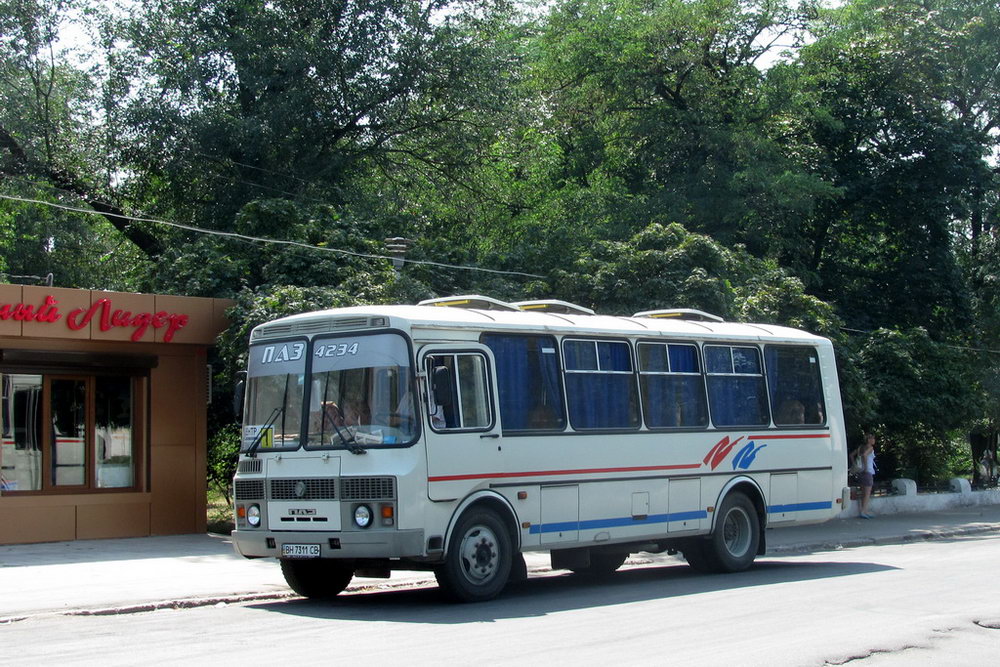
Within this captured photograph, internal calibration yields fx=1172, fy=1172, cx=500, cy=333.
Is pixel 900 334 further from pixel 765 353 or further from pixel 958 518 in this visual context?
pixel 765 353

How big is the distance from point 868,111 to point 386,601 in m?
27.6

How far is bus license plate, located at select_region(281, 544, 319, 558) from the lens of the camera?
11.5 m

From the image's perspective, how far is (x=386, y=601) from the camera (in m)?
12.5

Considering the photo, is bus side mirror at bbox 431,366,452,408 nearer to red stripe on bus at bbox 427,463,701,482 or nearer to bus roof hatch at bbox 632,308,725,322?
red stripe on bus at bbox 427,463,701,482

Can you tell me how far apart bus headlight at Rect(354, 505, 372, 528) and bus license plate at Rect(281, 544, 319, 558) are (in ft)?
1.79

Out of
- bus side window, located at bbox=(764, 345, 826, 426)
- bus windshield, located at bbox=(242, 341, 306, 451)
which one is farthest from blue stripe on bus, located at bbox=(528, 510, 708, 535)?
bus windshield, located at bbox=(242, 341, 306, 451)

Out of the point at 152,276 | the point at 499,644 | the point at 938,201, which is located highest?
the point at 938,201

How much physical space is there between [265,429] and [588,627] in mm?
4075

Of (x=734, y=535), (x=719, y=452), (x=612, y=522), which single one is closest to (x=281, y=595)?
(x=612, y=522)

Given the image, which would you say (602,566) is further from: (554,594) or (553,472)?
(553,472)

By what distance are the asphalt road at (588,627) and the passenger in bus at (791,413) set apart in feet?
8.20

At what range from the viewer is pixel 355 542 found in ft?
36.9

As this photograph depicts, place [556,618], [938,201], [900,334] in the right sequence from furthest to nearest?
[938,201] → [900,334] → [556,618]

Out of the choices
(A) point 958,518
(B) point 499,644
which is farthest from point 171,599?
(A) point 958,518
